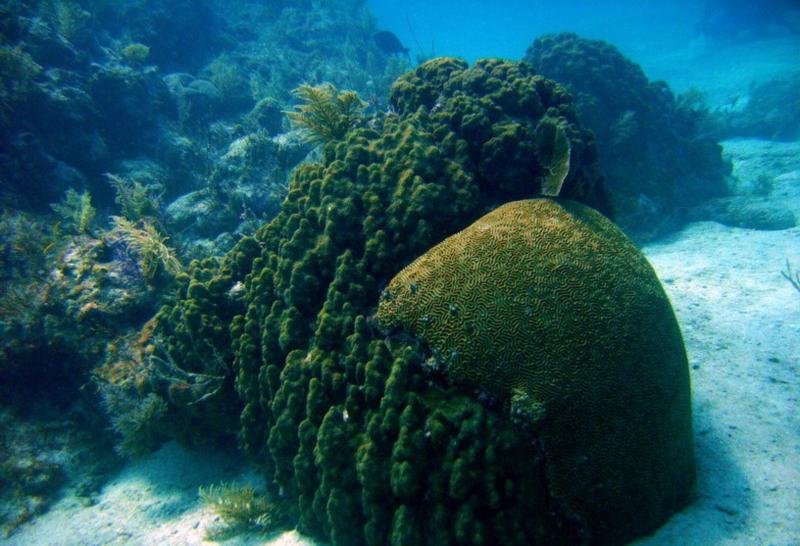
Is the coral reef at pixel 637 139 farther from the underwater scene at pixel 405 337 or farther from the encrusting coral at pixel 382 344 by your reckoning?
the encrusting coral at pixel 382 344

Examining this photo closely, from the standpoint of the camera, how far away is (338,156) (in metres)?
5.11

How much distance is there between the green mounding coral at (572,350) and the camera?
2.98 meters

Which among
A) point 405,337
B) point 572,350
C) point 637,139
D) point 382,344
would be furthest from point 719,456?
point 637,139

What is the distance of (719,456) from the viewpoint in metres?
3.76

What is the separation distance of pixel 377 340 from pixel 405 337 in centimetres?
29

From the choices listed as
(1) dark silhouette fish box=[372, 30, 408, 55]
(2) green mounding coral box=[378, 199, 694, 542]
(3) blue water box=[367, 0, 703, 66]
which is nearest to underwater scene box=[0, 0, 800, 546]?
(2) green mounding coral box=[378, 199, 694, 542]

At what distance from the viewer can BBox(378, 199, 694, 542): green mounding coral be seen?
117 inches

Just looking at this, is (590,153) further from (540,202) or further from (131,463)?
(131,463)

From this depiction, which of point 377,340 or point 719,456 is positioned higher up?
point 377,340

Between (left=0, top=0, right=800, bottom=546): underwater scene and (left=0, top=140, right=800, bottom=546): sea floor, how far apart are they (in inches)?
1.3

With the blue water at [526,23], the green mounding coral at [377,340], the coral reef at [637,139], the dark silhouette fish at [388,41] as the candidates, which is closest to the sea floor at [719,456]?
the green mounding coral at [377,340]

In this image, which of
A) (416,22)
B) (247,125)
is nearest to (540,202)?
(247,125)

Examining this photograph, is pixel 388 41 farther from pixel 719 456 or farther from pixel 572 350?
pixel 719 456

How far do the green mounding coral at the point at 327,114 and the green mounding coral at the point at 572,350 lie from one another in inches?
133
